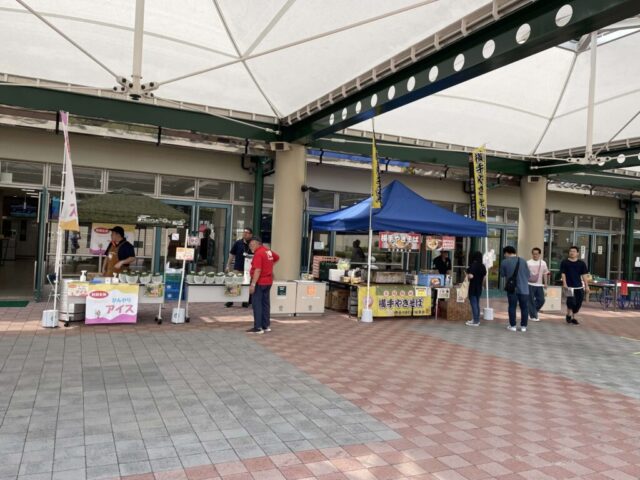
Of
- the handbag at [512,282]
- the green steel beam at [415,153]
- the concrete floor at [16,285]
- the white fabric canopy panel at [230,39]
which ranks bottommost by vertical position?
the concrete floor at [16,285]

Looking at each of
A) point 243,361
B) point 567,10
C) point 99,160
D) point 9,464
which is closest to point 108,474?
point 9,464

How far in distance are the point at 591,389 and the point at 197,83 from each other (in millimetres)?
8165

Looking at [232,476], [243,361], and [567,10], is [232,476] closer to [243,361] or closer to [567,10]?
[243,361]

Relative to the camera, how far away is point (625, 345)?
8.43 meters

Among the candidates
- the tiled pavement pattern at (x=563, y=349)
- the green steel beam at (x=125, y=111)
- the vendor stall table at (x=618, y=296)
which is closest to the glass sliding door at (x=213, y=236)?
the green steel beam at (x=125, y=111)

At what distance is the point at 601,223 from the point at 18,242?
2493 cm

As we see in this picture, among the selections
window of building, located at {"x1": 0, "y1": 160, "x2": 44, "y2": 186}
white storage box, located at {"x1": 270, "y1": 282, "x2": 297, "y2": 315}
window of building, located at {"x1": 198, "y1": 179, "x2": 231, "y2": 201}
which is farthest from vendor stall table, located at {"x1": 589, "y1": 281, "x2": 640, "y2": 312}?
window of building, located at {"x1": 0, "y1": 160, "x2": 44, "y2": 186}

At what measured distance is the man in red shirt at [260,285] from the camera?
7.97 m

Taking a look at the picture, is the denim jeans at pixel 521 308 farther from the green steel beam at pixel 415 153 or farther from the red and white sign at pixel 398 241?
the green steel beam at pixel 415 153

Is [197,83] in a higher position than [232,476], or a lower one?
higher

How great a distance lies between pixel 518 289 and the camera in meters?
9.51

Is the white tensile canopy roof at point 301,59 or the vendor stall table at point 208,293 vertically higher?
the white tensile canopy roof at point 301,59

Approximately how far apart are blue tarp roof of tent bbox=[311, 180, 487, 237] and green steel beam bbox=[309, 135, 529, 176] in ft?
8.07

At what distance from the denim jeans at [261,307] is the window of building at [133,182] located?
204 inches
